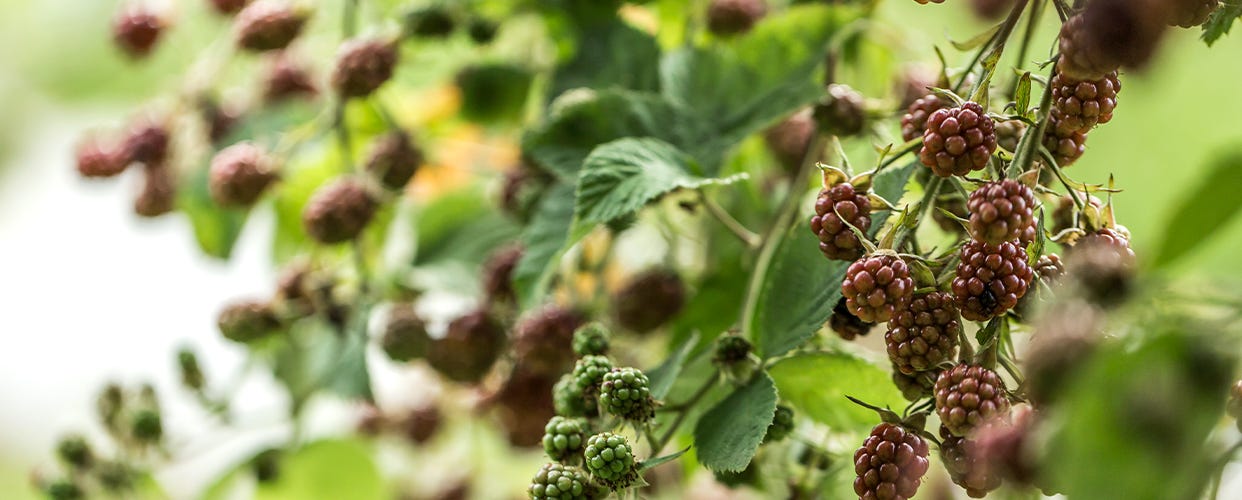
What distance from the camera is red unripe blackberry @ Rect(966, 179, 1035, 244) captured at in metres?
0.38

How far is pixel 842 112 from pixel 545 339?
218 mm

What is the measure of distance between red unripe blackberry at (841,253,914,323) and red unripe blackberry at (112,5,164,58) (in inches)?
30.3

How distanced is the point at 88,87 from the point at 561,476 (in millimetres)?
1641

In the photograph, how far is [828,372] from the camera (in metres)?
0.54

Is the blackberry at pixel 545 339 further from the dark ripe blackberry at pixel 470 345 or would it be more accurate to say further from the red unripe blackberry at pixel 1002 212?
the red unripe blackberry at pixel 1002 212

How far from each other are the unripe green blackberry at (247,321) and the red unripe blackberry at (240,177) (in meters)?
0.07

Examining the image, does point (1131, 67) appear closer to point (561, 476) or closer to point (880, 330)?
point (561, 476)

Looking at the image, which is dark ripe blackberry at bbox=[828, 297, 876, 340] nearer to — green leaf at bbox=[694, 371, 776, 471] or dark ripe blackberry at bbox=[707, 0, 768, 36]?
green leaf at bbox=[694, 371, 776, 471]

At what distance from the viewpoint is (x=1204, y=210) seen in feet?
0.98

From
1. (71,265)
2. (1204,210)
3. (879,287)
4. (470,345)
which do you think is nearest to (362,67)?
(470,345)

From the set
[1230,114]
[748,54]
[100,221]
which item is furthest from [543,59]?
[100,221]

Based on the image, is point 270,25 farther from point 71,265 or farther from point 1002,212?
point 71,265

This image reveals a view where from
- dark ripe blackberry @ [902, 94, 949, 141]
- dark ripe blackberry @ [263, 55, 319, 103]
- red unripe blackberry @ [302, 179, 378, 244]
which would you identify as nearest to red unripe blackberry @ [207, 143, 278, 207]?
red unripe blackberry @ [302, 179, 378, 244]

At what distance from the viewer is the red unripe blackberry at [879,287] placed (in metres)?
0.40
